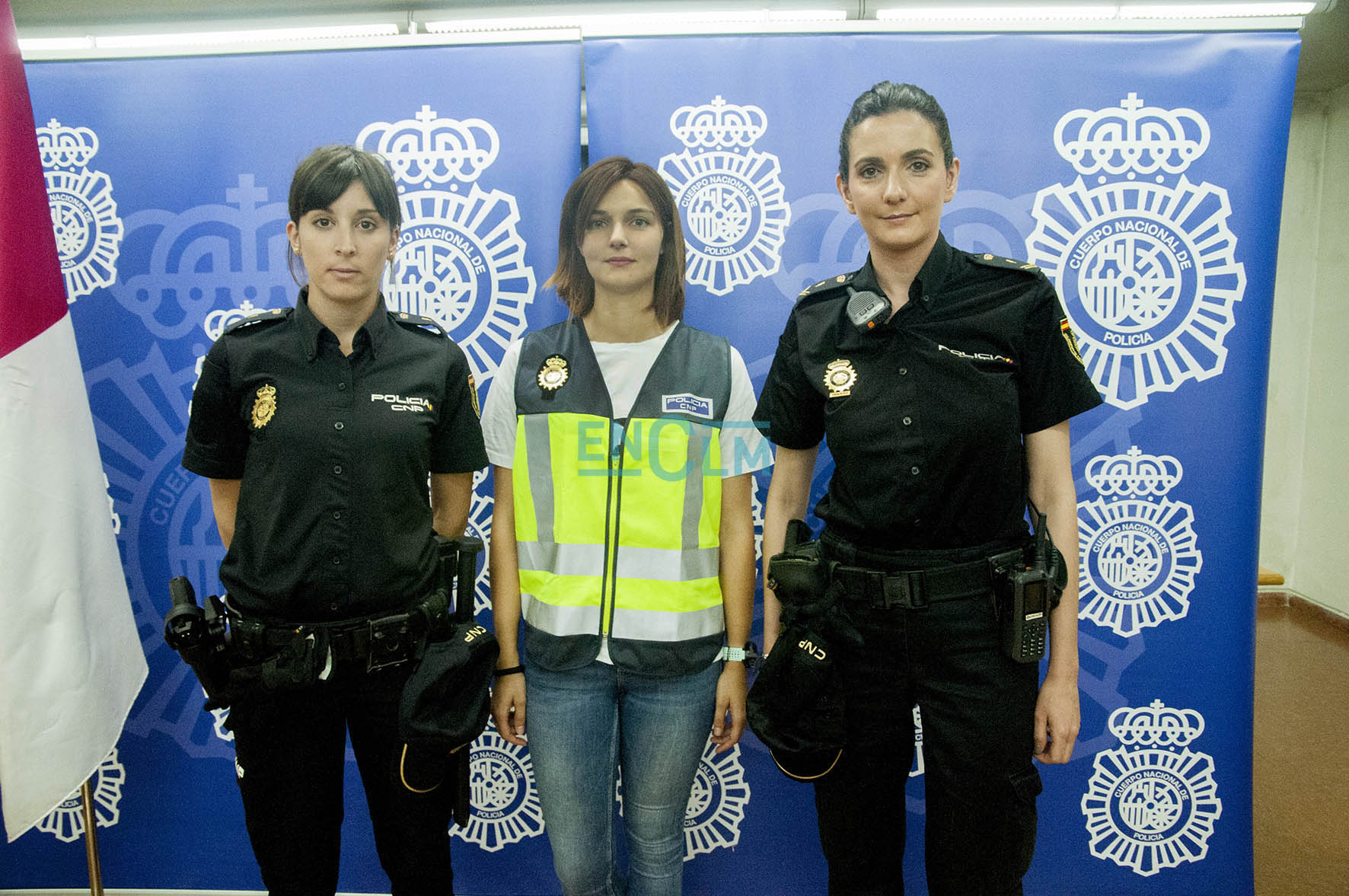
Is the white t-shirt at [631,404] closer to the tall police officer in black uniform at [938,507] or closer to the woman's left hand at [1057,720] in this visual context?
the tall police officer in black uniform at [938,507]

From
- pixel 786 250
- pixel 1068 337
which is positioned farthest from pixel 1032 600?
pixel 786 250

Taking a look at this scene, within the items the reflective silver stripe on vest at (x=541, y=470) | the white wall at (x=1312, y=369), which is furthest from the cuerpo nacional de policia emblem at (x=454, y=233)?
the white wall at (x=1312, y=369)

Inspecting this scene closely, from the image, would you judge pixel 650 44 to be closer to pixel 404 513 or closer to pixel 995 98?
pixel 995 98

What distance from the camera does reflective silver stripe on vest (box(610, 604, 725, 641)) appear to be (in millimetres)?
1624

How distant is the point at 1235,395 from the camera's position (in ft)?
6.66

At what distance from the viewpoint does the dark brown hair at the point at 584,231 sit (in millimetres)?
1666

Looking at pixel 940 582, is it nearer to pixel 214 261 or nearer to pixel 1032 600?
pixel 1032 600

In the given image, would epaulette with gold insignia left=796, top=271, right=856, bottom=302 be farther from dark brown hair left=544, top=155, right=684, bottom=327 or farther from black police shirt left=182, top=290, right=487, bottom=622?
black police shirt left=182, top=290, right=487, bottom=622

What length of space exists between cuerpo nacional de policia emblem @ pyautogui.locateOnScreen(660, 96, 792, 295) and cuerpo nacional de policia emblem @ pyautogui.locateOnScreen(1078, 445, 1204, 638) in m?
1.11

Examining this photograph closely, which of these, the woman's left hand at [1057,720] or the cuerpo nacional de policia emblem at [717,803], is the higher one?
the woman's left hand at [1057,720]

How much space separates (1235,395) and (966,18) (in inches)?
49.6

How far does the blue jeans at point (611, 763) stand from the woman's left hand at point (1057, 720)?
0.67m

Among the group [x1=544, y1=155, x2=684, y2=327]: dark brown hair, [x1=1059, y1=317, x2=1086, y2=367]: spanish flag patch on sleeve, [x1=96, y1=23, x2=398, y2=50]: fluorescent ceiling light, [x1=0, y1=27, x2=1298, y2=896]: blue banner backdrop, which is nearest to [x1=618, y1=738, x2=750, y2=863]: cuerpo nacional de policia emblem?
[x1=0, y1=27, x2=1298, y2=896]: blue banner backdrop

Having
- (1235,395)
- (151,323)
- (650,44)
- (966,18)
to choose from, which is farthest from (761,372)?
(151,323)
